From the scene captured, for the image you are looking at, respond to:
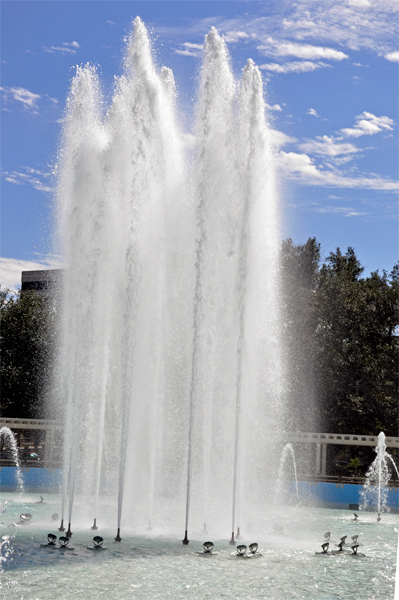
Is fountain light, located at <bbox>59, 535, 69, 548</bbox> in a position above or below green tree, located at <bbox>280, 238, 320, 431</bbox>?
below

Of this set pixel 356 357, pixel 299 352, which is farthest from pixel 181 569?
pixel 356 357

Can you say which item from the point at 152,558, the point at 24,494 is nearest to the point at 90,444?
the point at 24,494

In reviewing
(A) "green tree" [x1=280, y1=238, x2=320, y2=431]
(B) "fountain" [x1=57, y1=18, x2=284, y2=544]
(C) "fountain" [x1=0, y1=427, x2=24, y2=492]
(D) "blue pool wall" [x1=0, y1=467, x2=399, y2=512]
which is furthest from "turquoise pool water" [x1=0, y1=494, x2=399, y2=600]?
(A) "green tree" [x1=280, y1=238, x2=320, y2=431]

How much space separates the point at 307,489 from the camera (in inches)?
1201

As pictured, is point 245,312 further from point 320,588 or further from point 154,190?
point 320,588

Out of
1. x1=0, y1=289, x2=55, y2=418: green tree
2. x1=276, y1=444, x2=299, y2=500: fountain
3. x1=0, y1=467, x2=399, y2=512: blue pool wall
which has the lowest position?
x1=0, y1=467, x2=399, y2=512: blue pool wall

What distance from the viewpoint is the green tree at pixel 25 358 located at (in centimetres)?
4238

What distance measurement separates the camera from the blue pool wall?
2892 centimetres

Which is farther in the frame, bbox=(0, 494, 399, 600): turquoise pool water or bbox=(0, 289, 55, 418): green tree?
bbox=(0, 289, 55, 418): green tree

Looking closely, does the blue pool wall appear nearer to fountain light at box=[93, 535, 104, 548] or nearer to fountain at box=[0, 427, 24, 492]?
fountain at box=[0, 427, 24, 492]

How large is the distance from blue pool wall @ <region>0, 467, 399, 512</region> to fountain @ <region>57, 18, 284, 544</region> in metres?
8.12

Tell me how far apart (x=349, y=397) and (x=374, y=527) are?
17.8m

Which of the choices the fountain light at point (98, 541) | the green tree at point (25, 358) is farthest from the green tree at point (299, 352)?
the fountain light at point (98, 541)

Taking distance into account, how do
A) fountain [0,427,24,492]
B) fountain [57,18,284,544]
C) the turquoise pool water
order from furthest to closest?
fountain [0,427,24,492]
fountain [57,18,284,544]
the turquoise pool water
